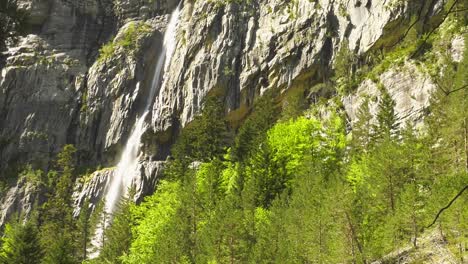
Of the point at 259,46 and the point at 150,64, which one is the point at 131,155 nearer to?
the point at 150,64

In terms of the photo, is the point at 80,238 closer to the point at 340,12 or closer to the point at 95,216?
the point at 95,216

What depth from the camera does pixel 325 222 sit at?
2381cm

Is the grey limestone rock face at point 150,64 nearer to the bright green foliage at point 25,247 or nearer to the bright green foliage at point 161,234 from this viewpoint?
the bright green foliage at point 161,234

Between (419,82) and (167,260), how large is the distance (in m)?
33.2

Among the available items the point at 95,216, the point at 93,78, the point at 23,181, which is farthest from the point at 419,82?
the point at 23,181

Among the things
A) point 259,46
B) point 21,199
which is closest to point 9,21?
point 259,46

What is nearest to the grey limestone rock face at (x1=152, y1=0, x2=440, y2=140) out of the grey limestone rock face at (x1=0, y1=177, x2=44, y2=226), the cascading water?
the cascading water

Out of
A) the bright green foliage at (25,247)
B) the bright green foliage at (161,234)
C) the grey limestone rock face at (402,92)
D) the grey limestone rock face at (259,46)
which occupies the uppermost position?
the grey limestone rock face at (259,46)

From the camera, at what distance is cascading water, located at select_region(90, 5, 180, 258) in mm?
64688

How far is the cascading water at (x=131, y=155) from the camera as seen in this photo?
64688 mm

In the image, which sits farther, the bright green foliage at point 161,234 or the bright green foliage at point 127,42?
the bright green foliage at point 127,42

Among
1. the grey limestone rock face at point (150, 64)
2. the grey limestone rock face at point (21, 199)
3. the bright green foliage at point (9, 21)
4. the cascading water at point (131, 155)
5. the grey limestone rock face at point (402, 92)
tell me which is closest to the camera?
the bright green foliage at point (9, 21)

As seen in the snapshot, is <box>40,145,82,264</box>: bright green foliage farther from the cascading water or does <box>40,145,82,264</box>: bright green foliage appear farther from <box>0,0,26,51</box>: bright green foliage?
<box>0,0,26,51</box>: bright green foliage

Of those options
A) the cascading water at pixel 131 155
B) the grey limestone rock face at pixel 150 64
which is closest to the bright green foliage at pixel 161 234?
the cascading water at pixel 131 155
